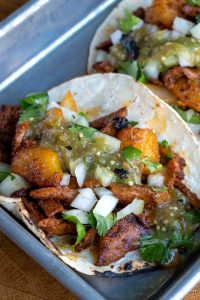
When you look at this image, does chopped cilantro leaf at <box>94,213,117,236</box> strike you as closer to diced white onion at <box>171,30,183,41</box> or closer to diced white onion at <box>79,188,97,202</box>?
diced white onion at <box>79,188,97,202</box>

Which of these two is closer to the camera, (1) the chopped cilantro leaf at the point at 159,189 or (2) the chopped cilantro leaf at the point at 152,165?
(1) the chopped cilantro leaf at the point at 159,189

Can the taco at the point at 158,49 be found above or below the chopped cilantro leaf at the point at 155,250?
above

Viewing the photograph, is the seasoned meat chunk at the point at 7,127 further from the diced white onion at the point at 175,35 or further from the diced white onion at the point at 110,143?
the diced white onion at the point at 175,35

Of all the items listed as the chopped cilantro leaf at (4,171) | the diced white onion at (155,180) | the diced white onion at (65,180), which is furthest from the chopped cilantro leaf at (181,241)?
the chopped cilantro leaf at (4,171)

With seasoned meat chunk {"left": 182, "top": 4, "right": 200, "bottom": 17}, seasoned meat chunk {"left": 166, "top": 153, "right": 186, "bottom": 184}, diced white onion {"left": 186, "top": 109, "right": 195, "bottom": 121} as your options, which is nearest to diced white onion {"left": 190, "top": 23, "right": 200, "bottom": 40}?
seasoned meat chunk {"left": 182, "top": 4, "right": 200, "bottom": 17}

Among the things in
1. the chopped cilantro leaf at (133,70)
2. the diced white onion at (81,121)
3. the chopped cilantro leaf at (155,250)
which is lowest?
the chopped cilantro leaf at (155,250)

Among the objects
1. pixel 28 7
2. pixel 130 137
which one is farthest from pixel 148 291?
→ pixel 28 7

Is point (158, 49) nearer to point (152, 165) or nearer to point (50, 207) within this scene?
point (152, 165)

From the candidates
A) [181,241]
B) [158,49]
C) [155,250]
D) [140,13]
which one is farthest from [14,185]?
[140,13]
